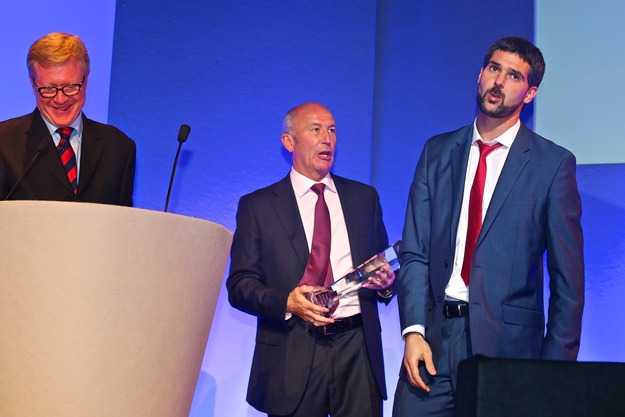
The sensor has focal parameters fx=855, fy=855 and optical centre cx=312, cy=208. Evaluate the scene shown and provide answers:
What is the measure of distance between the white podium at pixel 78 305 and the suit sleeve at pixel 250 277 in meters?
1.08

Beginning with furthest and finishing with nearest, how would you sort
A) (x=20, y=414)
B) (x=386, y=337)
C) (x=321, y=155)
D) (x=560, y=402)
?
(x=386, y=337) → (x=321, y=155) → (x=20, y=414) → (x=560, y=402)

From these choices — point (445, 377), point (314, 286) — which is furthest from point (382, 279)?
point (445, 377)

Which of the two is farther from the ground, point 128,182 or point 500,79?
point 500,79

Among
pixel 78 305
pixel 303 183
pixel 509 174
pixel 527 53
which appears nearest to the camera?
pixel 78 305

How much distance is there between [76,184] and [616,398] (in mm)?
2346

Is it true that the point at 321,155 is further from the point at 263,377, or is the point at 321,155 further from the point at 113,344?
the point at 113,344

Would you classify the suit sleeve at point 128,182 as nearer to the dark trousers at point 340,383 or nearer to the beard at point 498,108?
the dark trousers at point 340,383

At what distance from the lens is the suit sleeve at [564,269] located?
277 cm

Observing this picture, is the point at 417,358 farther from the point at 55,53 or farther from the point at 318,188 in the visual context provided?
the point at 55,53

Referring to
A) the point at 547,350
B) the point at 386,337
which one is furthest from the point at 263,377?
the point at 547,350

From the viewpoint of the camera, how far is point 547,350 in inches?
109

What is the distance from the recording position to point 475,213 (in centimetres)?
292

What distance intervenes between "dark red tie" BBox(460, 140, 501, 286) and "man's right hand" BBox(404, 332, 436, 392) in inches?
9.8

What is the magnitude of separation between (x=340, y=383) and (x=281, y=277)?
0.50m
